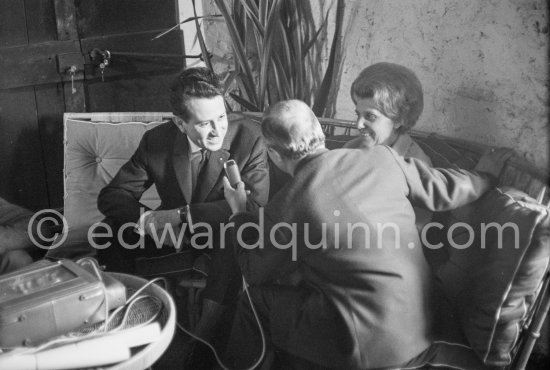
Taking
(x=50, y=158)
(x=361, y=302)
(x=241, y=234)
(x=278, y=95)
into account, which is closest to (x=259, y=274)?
(x=241, y=234)

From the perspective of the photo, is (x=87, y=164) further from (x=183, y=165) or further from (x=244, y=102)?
(x=244, y=102)

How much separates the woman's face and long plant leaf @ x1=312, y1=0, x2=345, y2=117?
0.74ft

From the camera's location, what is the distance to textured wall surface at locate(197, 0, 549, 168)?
124cm

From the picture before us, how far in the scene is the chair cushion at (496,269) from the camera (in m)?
1.08

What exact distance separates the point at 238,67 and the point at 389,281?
0.84 meters

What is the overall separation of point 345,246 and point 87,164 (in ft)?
2.82

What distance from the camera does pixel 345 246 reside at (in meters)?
1.17

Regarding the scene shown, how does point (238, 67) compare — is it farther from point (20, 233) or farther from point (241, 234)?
point (20, 233)

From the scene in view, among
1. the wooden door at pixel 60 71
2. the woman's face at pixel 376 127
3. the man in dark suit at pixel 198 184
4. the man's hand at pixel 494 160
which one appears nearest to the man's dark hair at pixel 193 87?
the man in dark suit at pixel 198 184

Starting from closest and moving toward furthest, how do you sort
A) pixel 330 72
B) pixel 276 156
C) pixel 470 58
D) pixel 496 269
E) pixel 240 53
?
pixel 496 269, pixel 276 156, pixel 470 58, pixel 330 72, pixel 240 53

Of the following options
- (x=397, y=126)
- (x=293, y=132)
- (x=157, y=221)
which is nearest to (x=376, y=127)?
(x=397, y=126)

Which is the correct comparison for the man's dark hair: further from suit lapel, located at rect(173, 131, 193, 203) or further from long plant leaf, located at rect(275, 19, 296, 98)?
long plant leaf, located at rect(275, 19, 296, 98)

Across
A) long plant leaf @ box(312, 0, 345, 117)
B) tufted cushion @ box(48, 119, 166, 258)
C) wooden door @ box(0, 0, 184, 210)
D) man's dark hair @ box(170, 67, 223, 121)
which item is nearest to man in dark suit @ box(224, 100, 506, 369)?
man's dark hair @ box(170, 67, 223, 121)

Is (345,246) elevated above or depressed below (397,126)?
below
